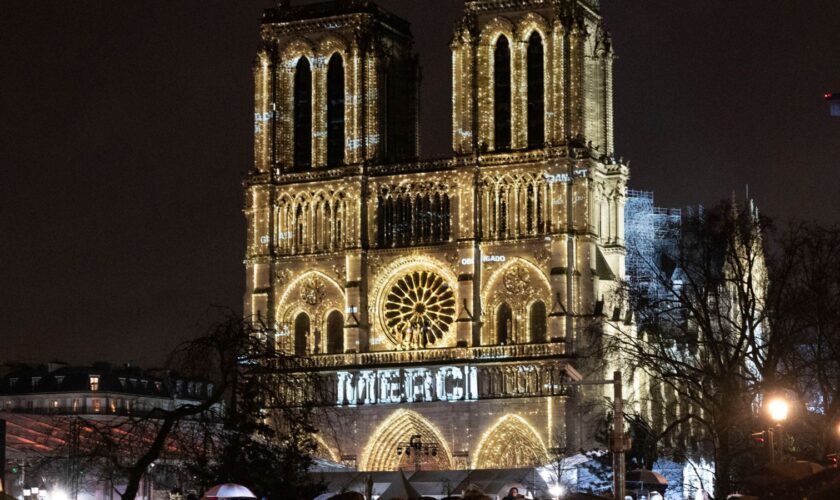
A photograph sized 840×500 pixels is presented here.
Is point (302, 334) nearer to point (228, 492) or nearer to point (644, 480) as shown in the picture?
point (644, 480)

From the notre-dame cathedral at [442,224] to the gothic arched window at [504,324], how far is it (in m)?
0.12

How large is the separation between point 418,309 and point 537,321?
6.06m

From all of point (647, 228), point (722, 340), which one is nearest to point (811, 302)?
point (722, 340)

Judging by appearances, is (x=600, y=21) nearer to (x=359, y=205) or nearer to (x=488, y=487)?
(x=359, y=205)

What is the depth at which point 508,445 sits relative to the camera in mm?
87438

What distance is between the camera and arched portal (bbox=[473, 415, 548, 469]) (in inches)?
3410

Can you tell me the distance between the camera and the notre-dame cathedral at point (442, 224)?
286 feet

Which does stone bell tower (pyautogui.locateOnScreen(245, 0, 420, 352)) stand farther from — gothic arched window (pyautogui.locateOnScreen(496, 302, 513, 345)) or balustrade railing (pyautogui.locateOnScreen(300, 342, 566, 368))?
gothic arched window (pyautogui.locateOnScreen(496, 302, 513, 345))

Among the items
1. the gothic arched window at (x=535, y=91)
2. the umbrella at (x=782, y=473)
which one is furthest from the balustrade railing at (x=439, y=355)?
the umbrella at (x=782, y=473)

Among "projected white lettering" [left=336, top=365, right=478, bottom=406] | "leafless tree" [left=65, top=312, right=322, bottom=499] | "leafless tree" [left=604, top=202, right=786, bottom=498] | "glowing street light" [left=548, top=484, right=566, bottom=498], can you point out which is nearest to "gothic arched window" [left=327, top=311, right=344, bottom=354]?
"projected white lettering" [left=336, top=365, right=478, bottom=406]

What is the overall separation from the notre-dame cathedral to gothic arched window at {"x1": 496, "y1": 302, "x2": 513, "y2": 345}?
120 mm

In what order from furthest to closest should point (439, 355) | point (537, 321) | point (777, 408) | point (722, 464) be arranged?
point (439, 355), point (537, 321), point (722, 464), point (777, 408)

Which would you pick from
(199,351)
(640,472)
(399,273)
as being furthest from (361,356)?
(199,351)

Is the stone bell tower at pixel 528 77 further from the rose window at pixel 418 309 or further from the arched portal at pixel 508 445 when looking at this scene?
the arched portal at pixel 508 445
